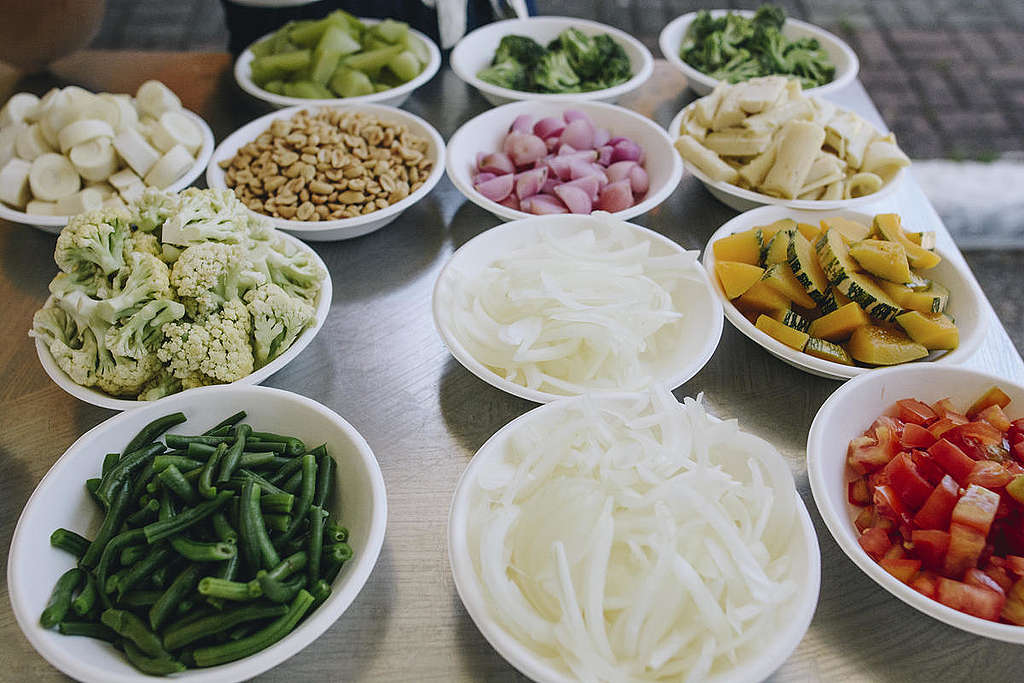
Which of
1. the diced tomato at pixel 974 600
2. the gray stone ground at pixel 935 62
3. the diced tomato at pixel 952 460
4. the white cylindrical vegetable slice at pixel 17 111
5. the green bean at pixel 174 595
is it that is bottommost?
the gray stone ground at pixel 935 62

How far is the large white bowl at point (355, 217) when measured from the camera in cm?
200

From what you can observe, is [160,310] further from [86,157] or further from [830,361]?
[830,361]

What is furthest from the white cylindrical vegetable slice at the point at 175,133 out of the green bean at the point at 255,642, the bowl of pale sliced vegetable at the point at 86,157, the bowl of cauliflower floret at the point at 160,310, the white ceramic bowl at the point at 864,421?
the white ceramic bowl at the point at 864,421

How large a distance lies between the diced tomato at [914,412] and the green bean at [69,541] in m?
1.57

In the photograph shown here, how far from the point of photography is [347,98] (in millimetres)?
2604

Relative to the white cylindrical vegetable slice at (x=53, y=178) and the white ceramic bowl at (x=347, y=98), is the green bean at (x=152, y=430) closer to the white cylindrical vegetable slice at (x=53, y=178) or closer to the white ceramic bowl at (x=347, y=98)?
the white cylindrical vegetable slice at (x=53, y=178)

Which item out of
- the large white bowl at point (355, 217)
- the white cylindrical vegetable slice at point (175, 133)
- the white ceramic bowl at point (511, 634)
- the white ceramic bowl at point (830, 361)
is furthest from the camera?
the white cylindrical vegetable slice at point (175, 133)

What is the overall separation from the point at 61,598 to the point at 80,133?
1.47 metres

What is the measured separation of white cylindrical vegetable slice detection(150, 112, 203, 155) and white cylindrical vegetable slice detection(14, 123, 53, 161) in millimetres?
301

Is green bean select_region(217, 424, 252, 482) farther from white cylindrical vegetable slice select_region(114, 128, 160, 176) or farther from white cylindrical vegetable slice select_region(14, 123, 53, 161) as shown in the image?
white cylindrical vegetable slice select_region(14, 123, 53, 161)

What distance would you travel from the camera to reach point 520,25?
2975 mm

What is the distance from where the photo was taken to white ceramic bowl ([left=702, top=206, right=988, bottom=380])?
166cm

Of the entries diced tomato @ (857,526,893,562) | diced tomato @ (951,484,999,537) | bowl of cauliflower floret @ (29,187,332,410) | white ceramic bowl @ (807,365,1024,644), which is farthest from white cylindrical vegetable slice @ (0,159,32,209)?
diced tomato @ (951,484,999,537)

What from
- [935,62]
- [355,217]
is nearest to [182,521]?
[355,217]
